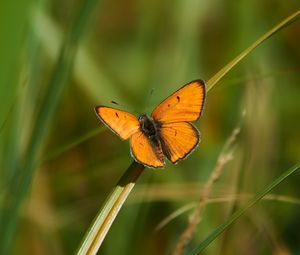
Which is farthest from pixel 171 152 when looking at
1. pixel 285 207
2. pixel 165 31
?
pixel 165 31

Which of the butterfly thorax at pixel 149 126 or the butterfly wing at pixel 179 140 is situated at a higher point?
the butterfly thorax at pixel 149 126

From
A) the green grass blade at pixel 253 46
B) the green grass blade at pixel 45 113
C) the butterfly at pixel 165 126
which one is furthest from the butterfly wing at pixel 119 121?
the green grass blade at pixel 253 46

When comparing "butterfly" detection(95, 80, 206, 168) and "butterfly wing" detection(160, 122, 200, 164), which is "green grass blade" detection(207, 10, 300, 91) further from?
"butterfly wing" detection(160, 122, 200, 164)

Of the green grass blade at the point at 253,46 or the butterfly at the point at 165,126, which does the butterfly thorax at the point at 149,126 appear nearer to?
the butterfly at the point at 165,126

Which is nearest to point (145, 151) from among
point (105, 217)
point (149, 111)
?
point (105, 217)

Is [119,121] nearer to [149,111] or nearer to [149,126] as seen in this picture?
[149,126]

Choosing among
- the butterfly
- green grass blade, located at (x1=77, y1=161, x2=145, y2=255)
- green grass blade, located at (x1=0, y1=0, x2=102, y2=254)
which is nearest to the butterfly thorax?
the butterfly

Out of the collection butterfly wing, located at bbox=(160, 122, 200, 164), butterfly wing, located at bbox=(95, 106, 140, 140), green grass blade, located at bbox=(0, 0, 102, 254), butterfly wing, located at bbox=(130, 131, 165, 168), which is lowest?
butterfly wing, located at bbox=(160, 122, 200, 164)

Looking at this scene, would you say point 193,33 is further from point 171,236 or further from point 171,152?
point 171,152
